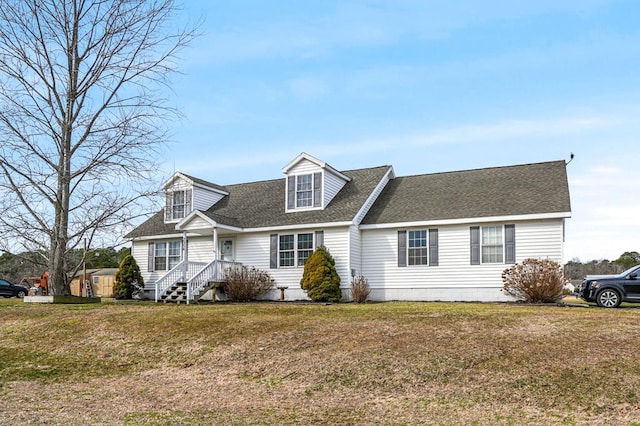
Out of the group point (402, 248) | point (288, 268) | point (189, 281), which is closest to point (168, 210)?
point (189, 281)

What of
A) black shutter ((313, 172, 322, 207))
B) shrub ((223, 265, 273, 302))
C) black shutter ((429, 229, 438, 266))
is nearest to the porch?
shrub ((223, 265, 273, 302))

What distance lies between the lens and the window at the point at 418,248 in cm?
2325

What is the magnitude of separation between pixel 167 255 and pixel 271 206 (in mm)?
5624

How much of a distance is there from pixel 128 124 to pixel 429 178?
13.5 metres

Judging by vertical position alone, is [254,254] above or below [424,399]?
above

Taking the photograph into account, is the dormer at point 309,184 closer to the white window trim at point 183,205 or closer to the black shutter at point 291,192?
the black shutter at point 291,192

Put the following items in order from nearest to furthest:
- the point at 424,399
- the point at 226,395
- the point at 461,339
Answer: the point at 424,399 → the point at 226,395 → the point at 461,339

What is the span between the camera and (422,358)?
423 inches

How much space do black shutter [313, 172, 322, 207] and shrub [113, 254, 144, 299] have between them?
31.2ft

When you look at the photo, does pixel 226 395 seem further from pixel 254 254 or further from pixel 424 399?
pixel 254 254

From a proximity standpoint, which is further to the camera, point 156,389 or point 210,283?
point 210,283

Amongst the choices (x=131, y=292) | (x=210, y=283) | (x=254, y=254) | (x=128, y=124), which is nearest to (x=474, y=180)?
(x=254, y=254)

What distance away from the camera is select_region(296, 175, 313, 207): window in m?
25.8

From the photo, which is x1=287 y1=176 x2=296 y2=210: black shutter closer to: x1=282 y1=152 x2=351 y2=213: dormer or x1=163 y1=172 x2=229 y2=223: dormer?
x1=282 y1=152 x2=351 y2=213: dormer
